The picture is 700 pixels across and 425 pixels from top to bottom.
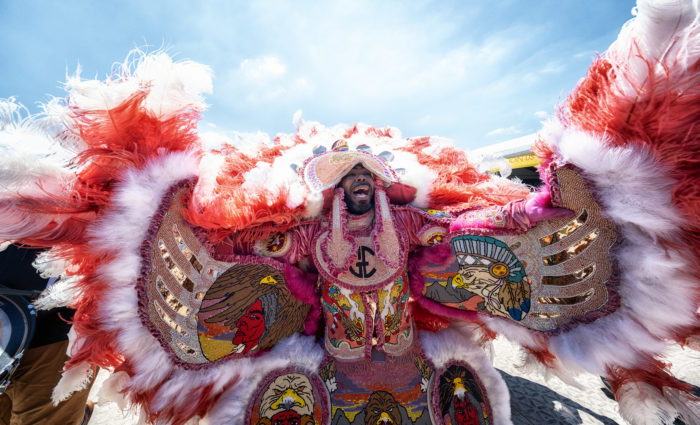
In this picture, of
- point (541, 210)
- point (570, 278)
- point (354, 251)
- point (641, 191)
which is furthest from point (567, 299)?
point (354, 251)

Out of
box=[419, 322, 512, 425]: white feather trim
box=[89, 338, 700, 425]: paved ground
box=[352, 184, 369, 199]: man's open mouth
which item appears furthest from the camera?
box=[89, 338, 700, 425]: paved ground

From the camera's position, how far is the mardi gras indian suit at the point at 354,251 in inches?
38.3

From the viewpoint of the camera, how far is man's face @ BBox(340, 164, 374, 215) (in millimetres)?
1416

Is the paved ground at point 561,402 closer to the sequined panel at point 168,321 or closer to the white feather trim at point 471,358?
the white feather trim at point 471,358

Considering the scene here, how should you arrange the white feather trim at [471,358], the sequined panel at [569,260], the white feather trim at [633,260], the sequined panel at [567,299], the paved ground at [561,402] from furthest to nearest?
the paved ground at [561,402]
the white feather trim at [471,358]
the sequined panel at [567,299]
the sequined panel at [569,260]
the white feather trim at [633,260]

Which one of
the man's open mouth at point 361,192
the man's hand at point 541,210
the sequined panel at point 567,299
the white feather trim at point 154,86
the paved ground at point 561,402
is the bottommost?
the paved ground at point 561,402

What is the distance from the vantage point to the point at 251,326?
1.39 m

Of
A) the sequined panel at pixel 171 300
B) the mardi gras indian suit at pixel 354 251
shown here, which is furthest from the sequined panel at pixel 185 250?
the sequined panel at pixel 171 300

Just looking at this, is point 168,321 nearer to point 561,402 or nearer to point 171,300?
point 171,300

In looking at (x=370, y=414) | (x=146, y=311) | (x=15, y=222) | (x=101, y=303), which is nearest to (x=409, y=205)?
(x=370, y=414)

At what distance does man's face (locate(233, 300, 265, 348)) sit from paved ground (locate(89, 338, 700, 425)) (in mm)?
1203

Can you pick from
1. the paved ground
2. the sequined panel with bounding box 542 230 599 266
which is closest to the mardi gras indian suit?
the sequined panel with bounding box 542 230 599 266

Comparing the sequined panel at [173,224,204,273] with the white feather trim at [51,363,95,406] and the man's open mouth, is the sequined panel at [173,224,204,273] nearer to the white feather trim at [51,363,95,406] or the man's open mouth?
the white feather trim at [51,363,95,406]

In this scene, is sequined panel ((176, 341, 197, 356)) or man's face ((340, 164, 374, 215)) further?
man's face ((340, 164, 374, 215))
